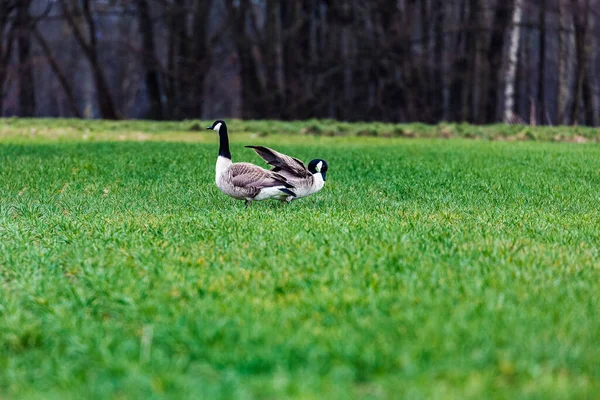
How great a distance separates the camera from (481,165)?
53.3 ft

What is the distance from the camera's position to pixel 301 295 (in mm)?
5785

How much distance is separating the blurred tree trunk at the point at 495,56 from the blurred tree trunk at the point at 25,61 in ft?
62.0

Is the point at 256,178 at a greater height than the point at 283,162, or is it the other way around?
the point at 283,162

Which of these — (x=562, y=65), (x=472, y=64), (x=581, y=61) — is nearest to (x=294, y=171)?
(x=562, y=65)

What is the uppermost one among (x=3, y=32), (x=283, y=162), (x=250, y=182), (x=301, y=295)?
(x=3, y=32)

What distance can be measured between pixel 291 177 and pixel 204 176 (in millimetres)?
4562

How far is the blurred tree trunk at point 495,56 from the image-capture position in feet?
115

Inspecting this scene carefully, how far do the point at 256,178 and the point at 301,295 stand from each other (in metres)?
4.23

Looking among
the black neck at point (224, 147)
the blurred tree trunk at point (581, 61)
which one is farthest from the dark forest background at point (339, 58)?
the black neck at point (224, 147)

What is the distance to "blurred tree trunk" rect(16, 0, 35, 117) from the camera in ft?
126

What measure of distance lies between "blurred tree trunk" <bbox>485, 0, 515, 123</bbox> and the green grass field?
24033mm

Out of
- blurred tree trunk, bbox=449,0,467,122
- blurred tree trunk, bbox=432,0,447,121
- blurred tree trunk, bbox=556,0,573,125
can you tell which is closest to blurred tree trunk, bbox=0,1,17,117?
blurred tree trunk, bbox=432,0,447,121

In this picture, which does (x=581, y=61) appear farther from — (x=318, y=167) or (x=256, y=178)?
(x=256, y=178)

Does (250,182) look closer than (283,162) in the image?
Yes
